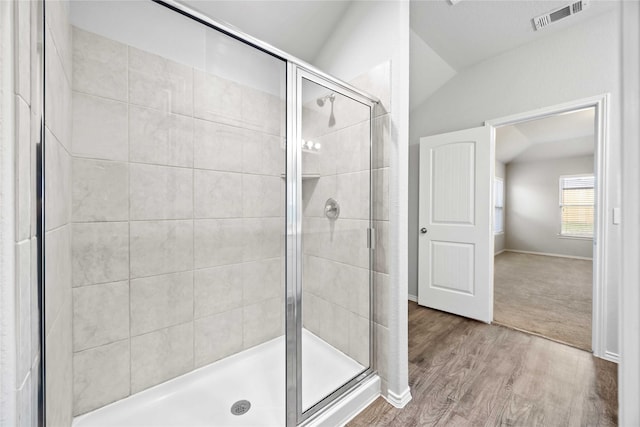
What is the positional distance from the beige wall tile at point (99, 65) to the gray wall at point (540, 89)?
2845 mm

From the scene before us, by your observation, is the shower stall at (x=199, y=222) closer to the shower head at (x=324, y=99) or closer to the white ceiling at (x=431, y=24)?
the shower head at (x=324, y=99)

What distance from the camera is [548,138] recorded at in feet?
17.3

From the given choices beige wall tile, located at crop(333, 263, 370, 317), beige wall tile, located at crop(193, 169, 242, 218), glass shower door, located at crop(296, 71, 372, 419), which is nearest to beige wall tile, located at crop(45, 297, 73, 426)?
beige wall tile, located at crop(193, 169, 242, 218)

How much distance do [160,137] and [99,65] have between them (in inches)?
15.6

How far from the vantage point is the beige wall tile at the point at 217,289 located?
161 cm


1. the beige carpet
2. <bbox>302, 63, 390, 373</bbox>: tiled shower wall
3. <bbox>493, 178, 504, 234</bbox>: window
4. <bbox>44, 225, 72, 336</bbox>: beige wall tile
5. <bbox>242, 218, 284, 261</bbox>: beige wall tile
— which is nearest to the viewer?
<bbox>44, 225, 72, 336</bbox>: beige wall tile

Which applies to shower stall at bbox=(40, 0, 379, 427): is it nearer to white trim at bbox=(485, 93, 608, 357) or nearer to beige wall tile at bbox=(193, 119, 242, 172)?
beige wall tile at bbox=(193, 119, 242, 172)

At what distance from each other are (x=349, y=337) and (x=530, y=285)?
12.2ft

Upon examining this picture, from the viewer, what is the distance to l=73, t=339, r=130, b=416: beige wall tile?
1233 mm

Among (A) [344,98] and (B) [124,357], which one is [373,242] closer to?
(A) [344,98]

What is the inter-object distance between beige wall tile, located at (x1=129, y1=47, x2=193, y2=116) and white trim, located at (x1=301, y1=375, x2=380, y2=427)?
182 cm

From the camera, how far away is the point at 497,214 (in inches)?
253

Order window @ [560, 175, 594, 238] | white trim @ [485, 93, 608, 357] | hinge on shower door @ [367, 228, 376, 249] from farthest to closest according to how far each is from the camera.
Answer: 1. window @ [560, 175, 594, 238]
2. white trim @ [485, 93, 608, 357]
3. hinge on shower door @ [367, 228, 376, 249]

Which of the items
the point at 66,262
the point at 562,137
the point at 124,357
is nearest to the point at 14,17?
the point at 66,262
